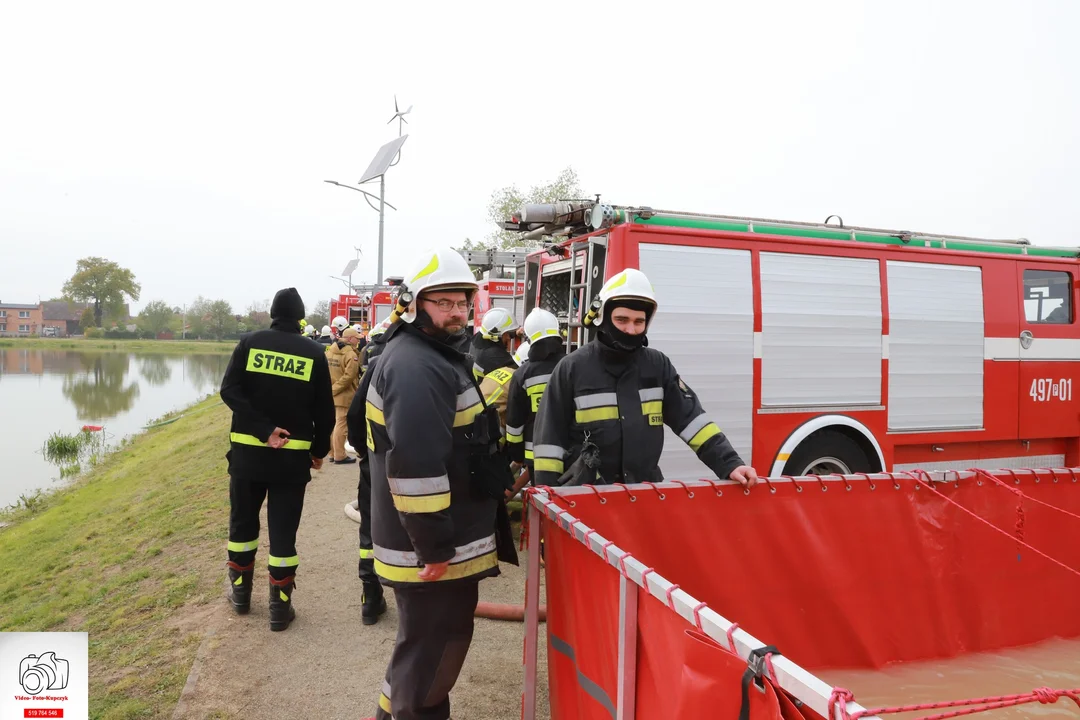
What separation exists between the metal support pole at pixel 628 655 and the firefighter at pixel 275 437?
2.77m

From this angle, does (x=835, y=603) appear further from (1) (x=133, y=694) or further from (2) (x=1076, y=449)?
(2) (x=1076, y=449)

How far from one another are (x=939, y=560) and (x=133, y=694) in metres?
3.98

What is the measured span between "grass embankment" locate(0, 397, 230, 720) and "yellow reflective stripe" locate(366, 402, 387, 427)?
1860 mm

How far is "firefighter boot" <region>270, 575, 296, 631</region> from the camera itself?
3.98 meters

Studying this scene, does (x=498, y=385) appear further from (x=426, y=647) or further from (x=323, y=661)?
(x=426, y=647)

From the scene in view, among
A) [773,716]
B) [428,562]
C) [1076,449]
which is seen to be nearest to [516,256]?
[1076,449]

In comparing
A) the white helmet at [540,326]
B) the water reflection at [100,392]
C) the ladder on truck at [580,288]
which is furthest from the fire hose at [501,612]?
the water reflection at [100,392]

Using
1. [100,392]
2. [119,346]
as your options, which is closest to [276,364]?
[100,392]

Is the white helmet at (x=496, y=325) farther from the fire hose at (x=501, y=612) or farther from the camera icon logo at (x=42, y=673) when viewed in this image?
the camera icon logo at (x=42, y=673)

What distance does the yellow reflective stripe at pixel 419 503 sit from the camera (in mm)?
2242

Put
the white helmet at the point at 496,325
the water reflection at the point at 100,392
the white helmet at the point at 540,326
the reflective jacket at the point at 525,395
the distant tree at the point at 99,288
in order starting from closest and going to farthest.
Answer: the reflective jacket at the point at 525,395, the white helmet at the point at 540,326, the white helmet at the point at 496,325, the water reflection at the point at 100,392, the distant tree at the point at 99,288

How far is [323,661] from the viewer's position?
11.8 feet

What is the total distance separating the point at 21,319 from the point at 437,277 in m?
124

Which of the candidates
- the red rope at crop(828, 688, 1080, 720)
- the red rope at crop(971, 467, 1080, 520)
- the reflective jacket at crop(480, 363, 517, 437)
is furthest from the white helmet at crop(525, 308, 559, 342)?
the red rope at crop(828, 688, 1080, 720)
